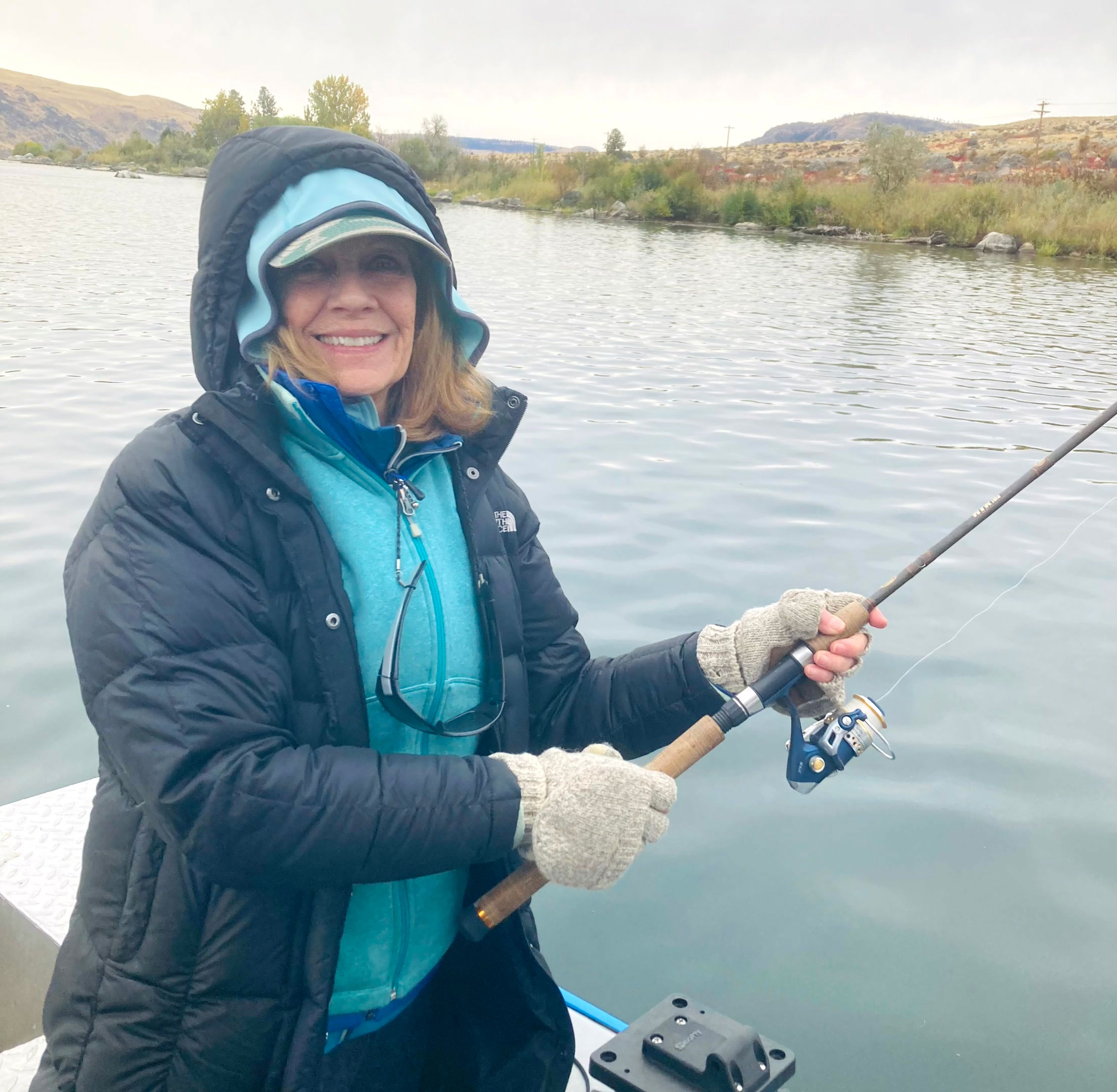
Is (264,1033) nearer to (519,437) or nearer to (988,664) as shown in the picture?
(988,664)

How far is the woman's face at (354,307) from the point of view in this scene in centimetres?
198

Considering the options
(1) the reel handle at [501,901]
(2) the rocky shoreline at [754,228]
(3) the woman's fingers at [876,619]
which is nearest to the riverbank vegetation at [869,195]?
(2) the rocky shoreline at [754,228]

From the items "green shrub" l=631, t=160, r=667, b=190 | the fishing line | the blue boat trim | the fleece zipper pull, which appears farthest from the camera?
"green shrub" l=631, t=160, r=667, b=190

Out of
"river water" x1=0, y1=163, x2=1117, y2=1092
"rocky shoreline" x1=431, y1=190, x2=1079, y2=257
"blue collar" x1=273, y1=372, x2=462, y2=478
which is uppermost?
"blue collar" x1=273, y1=372, x2=462, y2=478

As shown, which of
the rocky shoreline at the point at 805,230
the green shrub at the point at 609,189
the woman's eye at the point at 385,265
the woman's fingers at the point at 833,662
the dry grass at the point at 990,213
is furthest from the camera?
the green shrub at the point at 609,189

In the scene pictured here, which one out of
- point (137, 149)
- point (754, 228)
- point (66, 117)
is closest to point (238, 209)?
point (754, 228)

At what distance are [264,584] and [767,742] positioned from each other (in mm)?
3054

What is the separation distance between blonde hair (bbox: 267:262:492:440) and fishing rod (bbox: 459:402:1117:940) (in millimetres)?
769

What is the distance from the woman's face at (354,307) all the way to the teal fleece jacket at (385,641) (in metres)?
0.09

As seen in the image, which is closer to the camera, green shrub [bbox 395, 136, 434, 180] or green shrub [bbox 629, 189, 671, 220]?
green shrub [bbox 629, 189, 671, 220]

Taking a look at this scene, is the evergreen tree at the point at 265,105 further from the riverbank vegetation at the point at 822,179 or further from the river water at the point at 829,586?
the river water at the point at 829,586

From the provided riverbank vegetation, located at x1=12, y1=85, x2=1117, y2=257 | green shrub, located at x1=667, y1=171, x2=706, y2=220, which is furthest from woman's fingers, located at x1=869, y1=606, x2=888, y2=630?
green shrub, located at x1=667, y1=171, x2=706, y2=220

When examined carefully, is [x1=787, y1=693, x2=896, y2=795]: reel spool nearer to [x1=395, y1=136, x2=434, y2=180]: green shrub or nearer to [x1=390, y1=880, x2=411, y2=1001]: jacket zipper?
[x1=390, y1=880, x2=411, y2=1001]: jacket zipper

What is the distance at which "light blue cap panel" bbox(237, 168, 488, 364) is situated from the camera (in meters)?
1.83
